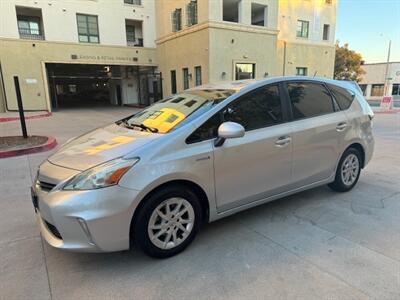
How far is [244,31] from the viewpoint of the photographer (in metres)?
20.4

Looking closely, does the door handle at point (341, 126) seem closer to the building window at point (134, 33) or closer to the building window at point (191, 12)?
the building window at point (191, 12)

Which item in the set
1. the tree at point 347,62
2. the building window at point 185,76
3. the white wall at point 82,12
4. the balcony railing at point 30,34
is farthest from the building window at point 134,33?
the tree at point 347,62

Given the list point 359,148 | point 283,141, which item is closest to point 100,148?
point 283,141

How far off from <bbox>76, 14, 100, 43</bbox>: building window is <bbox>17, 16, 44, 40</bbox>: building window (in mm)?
2710

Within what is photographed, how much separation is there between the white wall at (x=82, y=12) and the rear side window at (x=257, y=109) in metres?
21.7

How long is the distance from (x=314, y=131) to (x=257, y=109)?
872 millimetres

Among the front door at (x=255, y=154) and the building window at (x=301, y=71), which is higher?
the building window at (x=301, y=71)

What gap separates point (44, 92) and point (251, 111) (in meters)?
21.6

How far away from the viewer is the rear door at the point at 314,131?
360cm

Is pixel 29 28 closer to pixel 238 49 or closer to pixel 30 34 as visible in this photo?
pixel 30 34

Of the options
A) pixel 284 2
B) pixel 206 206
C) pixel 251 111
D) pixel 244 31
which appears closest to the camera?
pixel 206 206

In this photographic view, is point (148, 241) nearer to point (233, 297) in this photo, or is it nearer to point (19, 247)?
point (233, 297)

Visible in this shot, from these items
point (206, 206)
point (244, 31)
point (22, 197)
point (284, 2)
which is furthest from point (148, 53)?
point (206, 206)

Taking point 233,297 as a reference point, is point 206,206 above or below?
above
